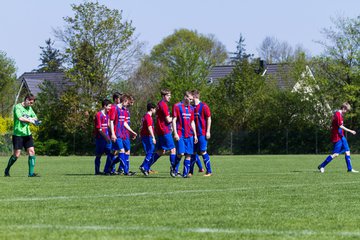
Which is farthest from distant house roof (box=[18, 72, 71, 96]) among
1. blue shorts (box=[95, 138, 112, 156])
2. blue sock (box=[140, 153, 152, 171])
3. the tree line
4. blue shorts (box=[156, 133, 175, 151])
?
blue shorts (box=[156, 133, 175, 151])

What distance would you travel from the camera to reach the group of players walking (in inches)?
733

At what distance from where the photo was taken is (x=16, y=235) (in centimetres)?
746

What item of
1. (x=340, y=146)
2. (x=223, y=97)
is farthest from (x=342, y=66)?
(x=340, y=146)

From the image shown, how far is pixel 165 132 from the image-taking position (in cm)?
1939

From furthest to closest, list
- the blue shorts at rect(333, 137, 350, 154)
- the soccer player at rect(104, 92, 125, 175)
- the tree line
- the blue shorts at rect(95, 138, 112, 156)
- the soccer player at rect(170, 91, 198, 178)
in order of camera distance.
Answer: the tree line < the blue shorts at rect(333, 137, 350, 154) < the blue shorts at rect(95, 138, 112, 156) < the soccer player at rect(104, 92, 125, 175) < the soccer player at rect(170, 91, 198, 178)

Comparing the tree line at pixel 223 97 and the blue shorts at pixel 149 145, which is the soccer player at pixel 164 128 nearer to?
the blue shorts at pixel 149 145

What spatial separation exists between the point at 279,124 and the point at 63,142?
15.1m

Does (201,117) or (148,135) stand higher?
(201,117)

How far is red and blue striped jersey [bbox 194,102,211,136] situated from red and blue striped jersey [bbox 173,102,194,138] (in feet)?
3.61

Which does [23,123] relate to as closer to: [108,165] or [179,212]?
[108,165]

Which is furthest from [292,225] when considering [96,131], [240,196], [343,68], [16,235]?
[343,68]

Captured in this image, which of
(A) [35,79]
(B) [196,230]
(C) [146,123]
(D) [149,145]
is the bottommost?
(B) [196,230]

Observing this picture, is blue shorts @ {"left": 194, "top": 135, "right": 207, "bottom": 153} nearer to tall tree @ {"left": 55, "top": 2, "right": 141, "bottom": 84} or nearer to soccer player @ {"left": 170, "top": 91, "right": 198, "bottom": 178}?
soccer player @ {"left": 170, "top": 91, "right": 198, "bottom": 178}

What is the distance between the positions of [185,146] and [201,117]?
1.44 metres
